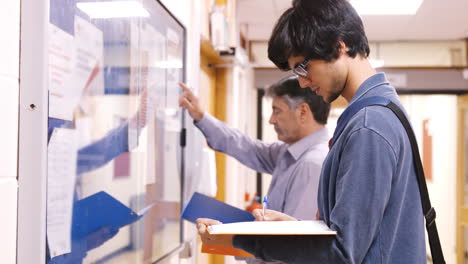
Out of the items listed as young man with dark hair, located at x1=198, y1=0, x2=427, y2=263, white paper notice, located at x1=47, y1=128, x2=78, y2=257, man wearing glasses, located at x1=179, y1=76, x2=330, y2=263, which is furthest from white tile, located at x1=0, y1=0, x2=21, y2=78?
man wearing glasses, located at x1=179, y1=76, x2=330, y2=263

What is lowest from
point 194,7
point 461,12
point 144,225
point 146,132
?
point 144,225

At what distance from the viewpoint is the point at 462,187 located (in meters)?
4.86

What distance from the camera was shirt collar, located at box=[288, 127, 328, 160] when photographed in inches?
66.9

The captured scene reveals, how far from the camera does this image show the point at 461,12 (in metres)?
3.94

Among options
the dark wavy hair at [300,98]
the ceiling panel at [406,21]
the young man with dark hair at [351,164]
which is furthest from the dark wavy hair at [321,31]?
the ceiling panel at [406,21]

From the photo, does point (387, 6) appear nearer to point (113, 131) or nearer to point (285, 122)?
point (285, 122)

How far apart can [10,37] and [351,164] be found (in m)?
0.59

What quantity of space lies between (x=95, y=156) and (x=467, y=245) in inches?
198

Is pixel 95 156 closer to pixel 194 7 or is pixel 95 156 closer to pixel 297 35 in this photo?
pixel 297 35

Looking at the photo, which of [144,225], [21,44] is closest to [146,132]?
[144,225]

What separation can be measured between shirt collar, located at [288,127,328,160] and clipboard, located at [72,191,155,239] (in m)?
0.69

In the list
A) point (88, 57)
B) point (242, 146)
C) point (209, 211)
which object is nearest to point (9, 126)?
point (88, 57)

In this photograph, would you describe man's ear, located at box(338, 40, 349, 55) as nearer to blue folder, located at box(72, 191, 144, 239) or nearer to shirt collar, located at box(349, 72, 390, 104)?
shirt collar, located at box(349, 72, 390, 104)

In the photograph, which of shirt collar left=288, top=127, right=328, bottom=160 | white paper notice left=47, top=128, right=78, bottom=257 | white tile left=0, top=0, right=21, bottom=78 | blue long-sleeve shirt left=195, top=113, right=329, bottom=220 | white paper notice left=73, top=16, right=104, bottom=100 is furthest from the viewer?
shirt collar left=288, top=127, right=328, bottom=160
